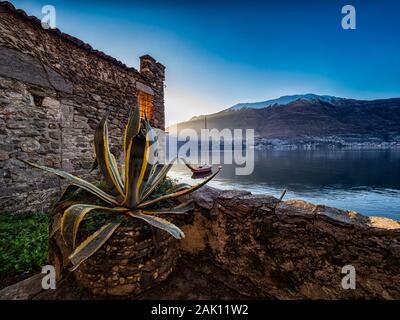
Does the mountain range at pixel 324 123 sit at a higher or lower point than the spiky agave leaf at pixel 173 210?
higher

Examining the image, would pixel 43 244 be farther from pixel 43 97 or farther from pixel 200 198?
pixel 43 97

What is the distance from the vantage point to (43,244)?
8.29ft

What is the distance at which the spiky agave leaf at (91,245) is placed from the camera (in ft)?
3.75

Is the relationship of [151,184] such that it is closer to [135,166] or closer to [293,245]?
[135,166]

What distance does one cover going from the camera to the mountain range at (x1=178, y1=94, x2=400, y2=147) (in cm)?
6831

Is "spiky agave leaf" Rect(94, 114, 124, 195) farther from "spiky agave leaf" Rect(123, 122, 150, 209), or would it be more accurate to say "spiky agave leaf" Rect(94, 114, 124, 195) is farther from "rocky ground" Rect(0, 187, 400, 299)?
"rocky ground" Rect(0, 187, 400, 299)

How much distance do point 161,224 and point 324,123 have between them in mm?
87460

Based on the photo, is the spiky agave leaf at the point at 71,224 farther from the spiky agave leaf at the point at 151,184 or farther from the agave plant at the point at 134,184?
the spiky agave leaf at the point at 151,184

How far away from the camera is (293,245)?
146 centimetres

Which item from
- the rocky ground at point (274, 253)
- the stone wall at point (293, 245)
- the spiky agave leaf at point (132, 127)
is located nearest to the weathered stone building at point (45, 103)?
the rocky ground at point (274, 253)

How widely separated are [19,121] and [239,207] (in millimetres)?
3929

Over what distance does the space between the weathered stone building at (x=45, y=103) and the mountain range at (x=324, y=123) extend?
62.7 meters
